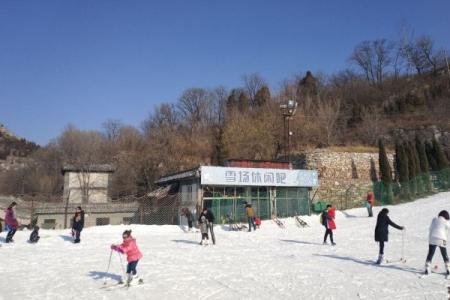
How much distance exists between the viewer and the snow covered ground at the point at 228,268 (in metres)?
9.55

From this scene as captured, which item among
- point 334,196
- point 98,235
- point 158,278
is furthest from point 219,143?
point 158,278

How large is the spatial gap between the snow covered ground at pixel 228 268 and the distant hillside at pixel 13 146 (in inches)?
3947

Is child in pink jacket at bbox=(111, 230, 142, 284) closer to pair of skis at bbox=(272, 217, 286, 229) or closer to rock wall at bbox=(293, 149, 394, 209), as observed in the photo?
pair of skis at bbox=(272, 217, 286, 229)

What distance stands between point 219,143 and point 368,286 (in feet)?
147

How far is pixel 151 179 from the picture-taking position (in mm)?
50219

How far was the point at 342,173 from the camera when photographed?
3553 cm

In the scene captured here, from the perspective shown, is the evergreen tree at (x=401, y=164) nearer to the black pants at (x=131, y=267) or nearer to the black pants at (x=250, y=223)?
the black pants at (x=250, y=223)

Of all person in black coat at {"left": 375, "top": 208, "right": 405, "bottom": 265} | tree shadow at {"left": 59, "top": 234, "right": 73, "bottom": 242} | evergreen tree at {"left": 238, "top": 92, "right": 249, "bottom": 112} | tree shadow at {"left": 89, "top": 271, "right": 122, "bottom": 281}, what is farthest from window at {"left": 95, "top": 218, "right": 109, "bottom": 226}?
person in black coat at {"left": 375, "top": 208, "right": 405, "bottom": 265}

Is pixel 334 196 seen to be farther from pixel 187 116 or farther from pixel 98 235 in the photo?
pixel 187 116

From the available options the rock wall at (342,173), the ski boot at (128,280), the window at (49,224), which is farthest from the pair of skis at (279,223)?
the window at (49,224)

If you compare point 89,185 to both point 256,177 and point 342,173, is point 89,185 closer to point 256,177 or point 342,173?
point 256,177

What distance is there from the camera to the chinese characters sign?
26.2 meters

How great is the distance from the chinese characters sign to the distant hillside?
93.5 metres

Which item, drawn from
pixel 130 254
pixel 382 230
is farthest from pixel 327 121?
pixel 130 254
